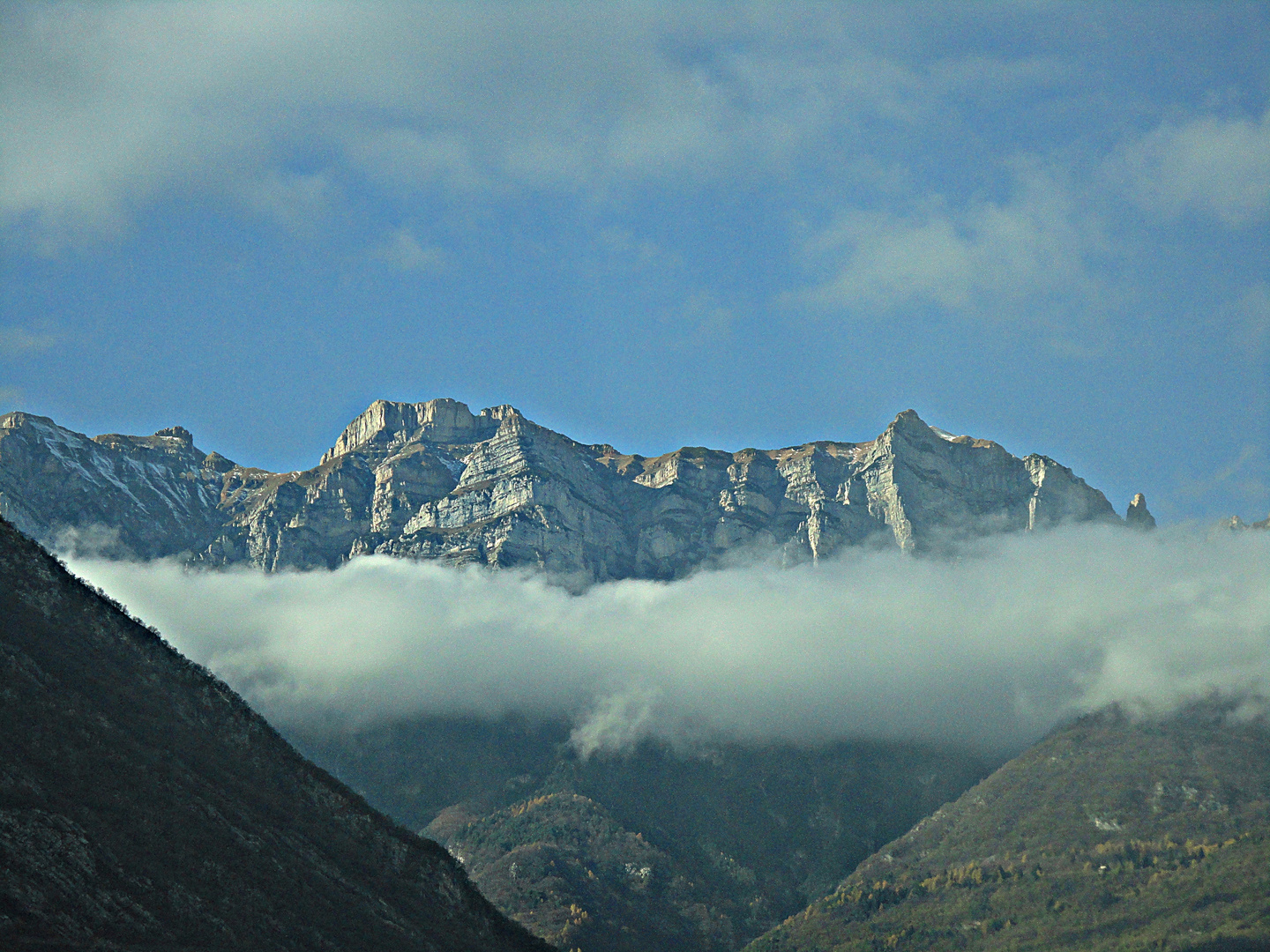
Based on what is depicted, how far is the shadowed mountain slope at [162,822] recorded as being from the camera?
11331 cm

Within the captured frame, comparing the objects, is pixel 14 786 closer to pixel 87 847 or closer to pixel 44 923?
pixel 87 847

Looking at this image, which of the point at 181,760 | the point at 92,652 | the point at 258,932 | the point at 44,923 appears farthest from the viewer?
the point at 92,652

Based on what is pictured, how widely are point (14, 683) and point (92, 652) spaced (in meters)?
24.3

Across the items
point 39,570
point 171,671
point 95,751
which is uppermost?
point 39,570

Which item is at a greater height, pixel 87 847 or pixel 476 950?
pixel 87 847

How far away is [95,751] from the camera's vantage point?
135m

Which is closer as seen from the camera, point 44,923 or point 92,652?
point 44,923

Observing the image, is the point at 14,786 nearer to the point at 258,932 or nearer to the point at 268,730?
the point at 258,932

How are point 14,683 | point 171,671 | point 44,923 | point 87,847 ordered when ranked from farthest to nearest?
point 171,671 → point 14,683 → point 87,847 → point 44,923

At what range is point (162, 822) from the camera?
132m

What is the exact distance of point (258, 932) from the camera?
5044 inches

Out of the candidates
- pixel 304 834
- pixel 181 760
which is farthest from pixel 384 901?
pixel 181 760

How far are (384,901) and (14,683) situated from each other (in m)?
47.8

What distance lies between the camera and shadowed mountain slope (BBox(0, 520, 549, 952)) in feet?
372
